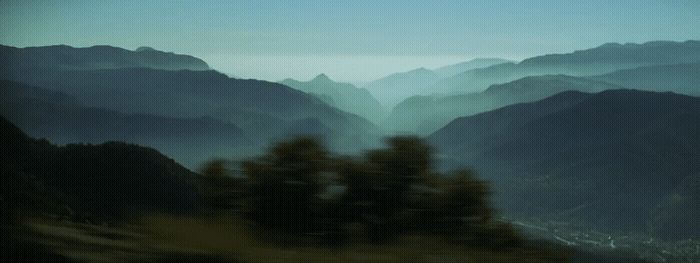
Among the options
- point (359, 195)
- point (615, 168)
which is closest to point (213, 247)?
point (359, 195)

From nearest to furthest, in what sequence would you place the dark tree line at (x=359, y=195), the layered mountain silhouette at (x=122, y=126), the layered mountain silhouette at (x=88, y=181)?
the layered mountain silhouette at (x=88, y=181) → the dark tree line at (x=359, y=195) → the layered mountain silhouette at (x=122, y=126)

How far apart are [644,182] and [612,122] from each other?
45.8 metres

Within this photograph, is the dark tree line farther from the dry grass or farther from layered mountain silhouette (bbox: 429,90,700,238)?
layered mountain silhouette (bbox: 429,90,700,238)

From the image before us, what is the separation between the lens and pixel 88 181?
83.8 ft

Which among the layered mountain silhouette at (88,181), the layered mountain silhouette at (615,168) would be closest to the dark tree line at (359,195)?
the layered mountain silhouette at (88,181)

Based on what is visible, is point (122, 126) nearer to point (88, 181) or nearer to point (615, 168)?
point (615, 168)

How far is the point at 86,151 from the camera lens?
38.8 metres

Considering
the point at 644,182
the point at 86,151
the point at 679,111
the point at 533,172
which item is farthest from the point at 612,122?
the point at 86,151

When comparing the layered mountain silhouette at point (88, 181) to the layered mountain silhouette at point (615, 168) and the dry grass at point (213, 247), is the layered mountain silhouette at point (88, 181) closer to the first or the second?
the dry grass at point (213, 247)

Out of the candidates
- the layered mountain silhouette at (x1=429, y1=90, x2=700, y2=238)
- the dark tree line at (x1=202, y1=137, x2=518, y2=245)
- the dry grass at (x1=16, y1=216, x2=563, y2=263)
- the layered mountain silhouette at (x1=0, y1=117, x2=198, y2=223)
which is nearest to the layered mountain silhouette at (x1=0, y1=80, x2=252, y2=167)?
the layered mountain silhouette at (x1=429, y1=90, x2=700, y2=238)

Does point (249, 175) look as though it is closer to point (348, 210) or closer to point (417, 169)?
point (348, 210)

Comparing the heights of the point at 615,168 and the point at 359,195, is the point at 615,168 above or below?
above

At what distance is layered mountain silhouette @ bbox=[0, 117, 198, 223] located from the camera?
252 inches

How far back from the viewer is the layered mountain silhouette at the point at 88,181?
639 centimetres
